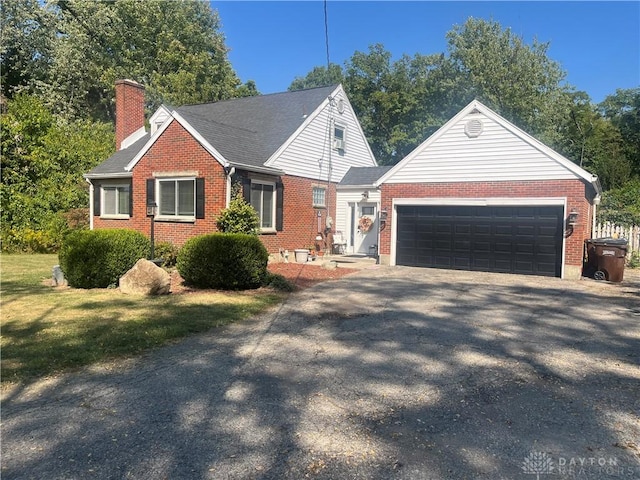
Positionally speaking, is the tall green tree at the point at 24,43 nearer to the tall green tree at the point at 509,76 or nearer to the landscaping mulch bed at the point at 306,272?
the landscaping mulch bed at the point at 306,272

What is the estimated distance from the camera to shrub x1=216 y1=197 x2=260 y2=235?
13795 millimetres

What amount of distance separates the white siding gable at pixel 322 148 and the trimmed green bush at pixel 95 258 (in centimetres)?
692

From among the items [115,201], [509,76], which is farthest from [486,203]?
[509,76]

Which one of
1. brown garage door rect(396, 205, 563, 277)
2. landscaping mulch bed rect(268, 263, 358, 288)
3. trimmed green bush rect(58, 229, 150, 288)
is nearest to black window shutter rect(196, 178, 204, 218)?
landscaping mulch bed rect(268, 263, 358, 288)

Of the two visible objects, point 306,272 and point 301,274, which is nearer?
point 301,274

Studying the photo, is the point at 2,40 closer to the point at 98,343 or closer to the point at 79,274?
the point at 79,274

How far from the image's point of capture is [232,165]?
45.9ft

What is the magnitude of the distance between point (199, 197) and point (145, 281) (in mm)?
5973

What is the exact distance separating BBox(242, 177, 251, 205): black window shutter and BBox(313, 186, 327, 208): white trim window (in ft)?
14.0

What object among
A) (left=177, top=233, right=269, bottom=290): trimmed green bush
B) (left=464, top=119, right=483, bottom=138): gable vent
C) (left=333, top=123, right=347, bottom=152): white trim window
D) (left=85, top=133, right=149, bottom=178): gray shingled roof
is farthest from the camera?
(left=333, top=123, right=347, bottom=152): white trim window

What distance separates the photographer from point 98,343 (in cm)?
589

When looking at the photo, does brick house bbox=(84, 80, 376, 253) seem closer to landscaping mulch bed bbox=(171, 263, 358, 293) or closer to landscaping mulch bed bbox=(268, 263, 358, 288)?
landscaping mulch bed bbox=(268, 263, 358, 288)

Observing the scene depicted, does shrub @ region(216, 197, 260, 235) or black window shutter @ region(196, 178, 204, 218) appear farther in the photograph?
black window shutter @ region(196, 178, 204, 218)

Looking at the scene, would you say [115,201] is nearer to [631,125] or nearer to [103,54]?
[103,54]
